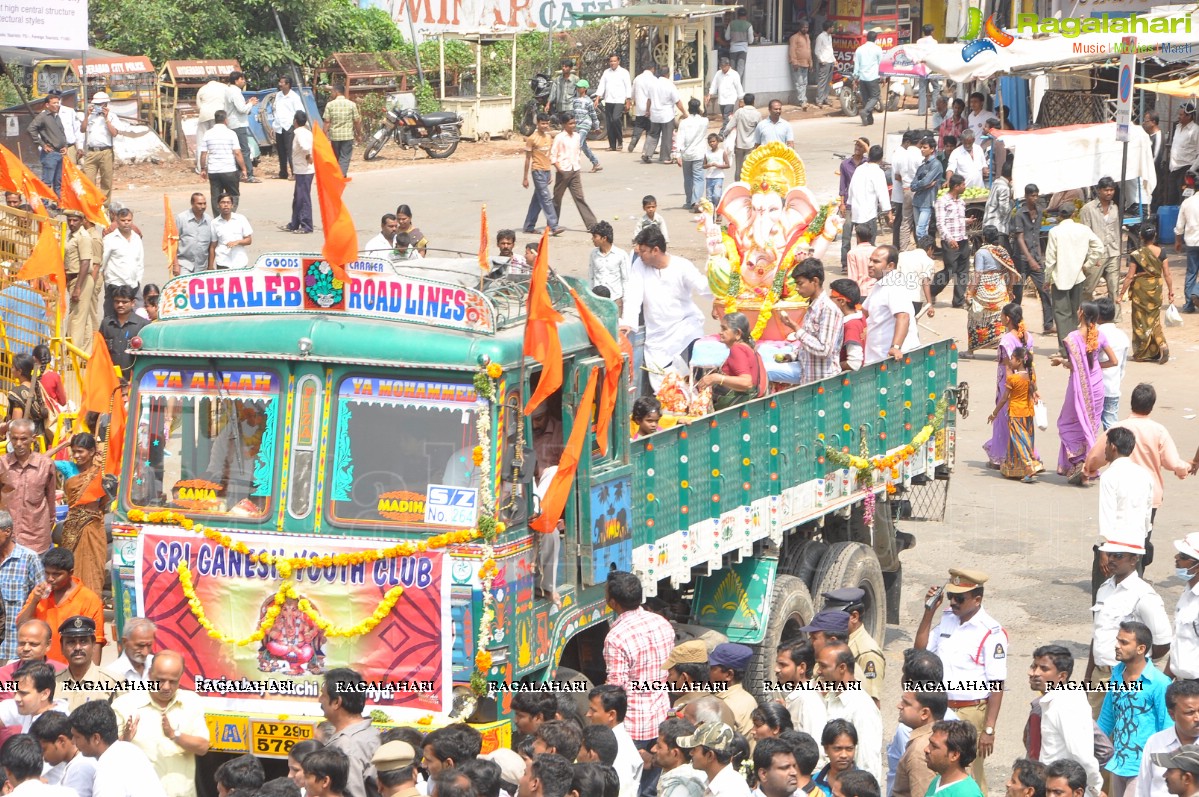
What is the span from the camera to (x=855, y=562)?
11.5 metres

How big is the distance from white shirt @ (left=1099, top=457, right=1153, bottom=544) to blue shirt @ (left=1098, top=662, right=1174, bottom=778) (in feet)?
8.19

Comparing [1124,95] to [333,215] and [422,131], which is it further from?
[422,131]

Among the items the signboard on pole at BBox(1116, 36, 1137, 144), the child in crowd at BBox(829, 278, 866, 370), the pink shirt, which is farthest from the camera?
the signboard on pole at BBox(1116, 36, 1137, 144)

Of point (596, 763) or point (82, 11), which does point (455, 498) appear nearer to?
point (596, 763)

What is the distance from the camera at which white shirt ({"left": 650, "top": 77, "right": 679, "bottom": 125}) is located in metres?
30.0

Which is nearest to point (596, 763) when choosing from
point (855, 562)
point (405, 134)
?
point (855, 562)

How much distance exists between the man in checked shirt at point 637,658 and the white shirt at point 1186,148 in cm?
1781

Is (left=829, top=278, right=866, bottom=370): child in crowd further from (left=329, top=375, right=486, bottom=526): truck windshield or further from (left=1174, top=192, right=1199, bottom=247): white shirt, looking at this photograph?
(left=1174, top=192, right=1199, bottom=247): white shirt

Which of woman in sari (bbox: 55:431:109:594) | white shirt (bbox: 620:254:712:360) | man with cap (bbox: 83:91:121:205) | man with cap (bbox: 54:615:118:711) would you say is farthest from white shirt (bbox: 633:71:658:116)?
man with cap (bbox: 54:615:118:711)

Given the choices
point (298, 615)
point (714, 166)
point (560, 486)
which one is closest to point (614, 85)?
point (714, 166)

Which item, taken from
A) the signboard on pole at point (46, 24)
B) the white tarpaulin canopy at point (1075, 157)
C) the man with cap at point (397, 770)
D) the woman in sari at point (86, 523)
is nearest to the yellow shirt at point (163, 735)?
the man with cap at point (397, 770)

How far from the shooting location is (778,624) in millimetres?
10688

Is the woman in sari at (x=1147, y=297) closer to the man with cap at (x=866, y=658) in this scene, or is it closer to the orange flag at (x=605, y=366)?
the man with cap at (x=866, y=658)

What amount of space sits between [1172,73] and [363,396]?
19.8 metres
